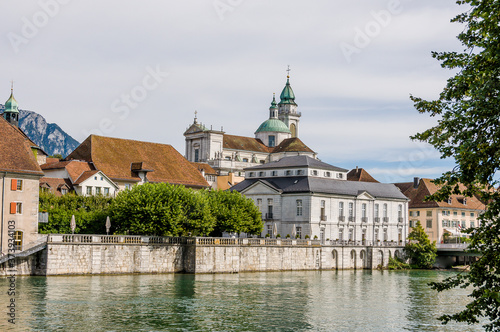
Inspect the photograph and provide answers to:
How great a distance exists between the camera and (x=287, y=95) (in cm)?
18138

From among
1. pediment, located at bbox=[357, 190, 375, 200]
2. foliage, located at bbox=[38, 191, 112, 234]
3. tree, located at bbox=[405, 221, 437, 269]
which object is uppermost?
pediment, located at bbox=[357, 190, 375, 200]

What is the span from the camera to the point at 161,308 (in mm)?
37312

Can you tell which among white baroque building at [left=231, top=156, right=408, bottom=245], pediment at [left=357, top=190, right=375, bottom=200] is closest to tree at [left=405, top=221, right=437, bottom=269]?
white baroque building at [left=231, top=156, right=408, bottom=245]

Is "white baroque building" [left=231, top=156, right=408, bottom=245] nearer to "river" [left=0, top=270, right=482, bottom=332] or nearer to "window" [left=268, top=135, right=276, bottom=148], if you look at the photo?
"river" [left=0, top=270, right=482, bottom=332]

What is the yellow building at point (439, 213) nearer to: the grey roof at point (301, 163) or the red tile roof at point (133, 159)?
the grey roof at point (301, 163)

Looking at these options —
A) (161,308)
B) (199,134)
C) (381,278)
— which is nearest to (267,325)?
(161,308)

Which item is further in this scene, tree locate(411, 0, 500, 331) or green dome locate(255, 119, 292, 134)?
green dome locate(255, 119, 292, 134)

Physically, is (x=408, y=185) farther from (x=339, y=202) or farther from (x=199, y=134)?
(x=199, y=134)

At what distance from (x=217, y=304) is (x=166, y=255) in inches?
788

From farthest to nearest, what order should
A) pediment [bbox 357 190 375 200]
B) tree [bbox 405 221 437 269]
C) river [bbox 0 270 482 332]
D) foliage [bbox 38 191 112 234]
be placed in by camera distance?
pediment [bbox 357 190 375 200] → tree [bbox 405 221 437 269] → foliage [bbox 38 191 112 234] → river [bbox 0 270 482 332]

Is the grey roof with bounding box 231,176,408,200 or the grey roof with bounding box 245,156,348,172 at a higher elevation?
the grey roof with bounding box 245,156,348,172

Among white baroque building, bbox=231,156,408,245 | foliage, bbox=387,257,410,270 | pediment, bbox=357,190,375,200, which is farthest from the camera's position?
pediment, bbox=357,190,375,200

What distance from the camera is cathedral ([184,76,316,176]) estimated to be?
470ft

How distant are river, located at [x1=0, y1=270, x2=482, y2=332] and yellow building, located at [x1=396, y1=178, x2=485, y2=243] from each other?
2010 inches
